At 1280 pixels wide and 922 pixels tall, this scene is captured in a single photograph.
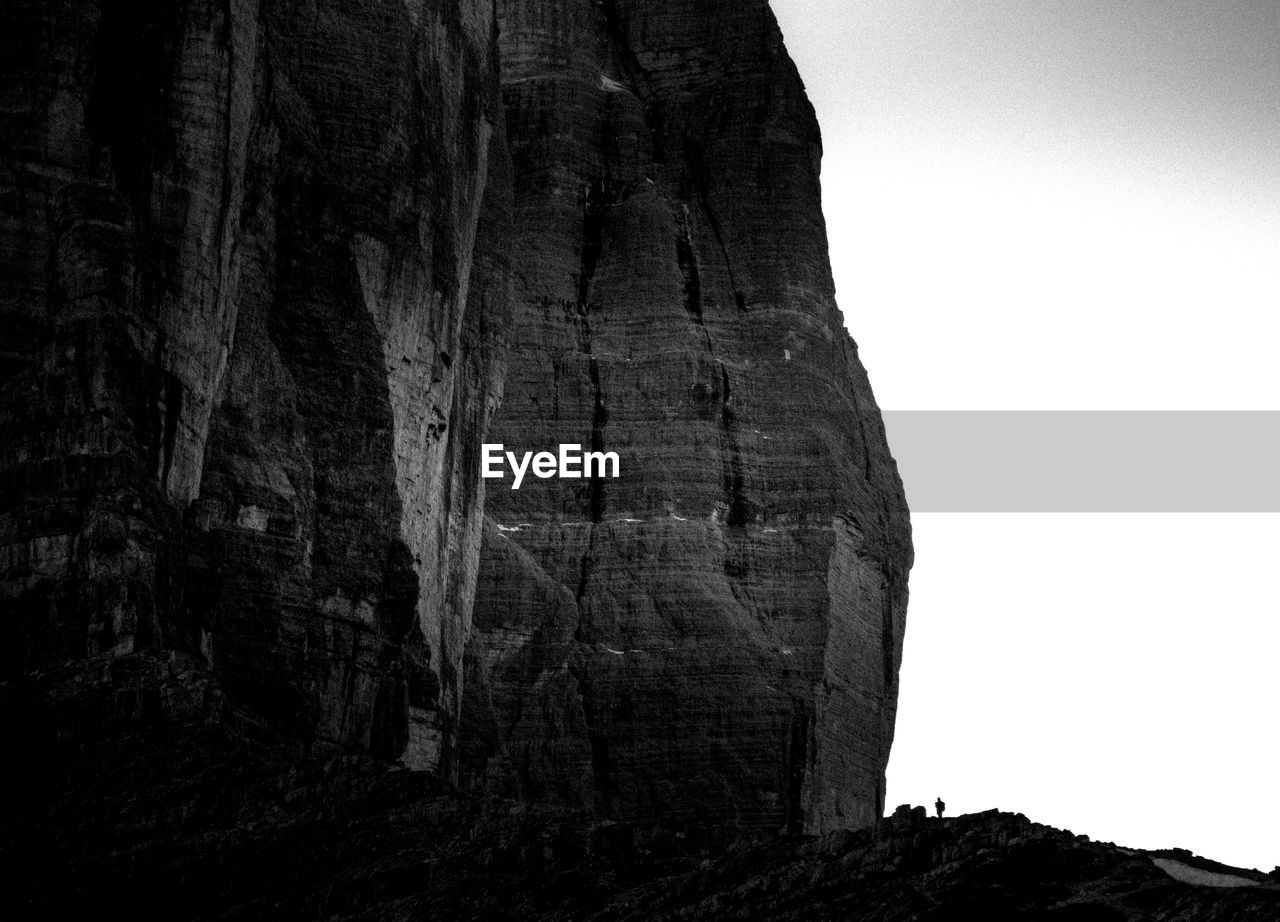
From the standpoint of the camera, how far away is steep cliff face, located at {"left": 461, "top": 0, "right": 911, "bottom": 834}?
173m

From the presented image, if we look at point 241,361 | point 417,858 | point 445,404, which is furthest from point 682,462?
point 417,858

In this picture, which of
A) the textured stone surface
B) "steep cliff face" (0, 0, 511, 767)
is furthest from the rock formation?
the textured stone surface

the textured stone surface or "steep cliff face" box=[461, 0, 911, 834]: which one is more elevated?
"steep cliff face" box=[461, 0, 911, 834]

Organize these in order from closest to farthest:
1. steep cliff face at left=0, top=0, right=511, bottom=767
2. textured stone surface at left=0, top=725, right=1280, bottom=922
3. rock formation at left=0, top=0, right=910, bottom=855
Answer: textured stone surface at left=0, top=725, right=1280, bottom=922 → steep cliff face at left=0, top=0, right=511, bottom=767 → rock formation at left=0, top=0, right=910, bottom=855

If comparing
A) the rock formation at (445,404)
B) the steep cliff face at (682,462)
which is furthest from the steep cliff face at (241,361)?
the steep cliff face at (682,462)

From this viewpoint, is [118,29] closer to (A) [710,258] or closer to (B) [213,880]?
(B) [213,880]

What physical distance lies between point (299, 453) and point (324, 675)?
685 cm

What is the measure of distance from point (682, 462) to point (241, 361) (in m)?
48.5

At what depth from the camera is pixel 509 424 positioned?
182875mm

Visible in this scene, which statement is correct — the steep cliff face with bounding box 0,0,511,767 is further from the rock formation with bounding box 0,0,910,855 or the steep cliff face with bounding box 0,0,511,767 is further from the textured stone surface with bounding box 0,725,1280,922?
the textured stone surface with bounding box 0,725,1280,922

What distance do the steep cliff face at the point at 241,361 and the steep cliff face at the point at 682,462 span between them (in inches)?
869

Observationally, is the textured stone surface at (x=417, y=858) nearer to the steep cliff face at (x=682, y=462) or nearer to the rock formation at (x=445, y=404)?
the rock formation at (x=445, y=404)

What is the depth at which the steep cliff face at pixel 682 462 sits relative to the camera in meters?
173

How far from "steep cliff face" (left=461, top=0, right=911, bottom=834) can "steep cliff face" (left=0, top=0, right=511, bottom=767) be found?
22064 millimetres
